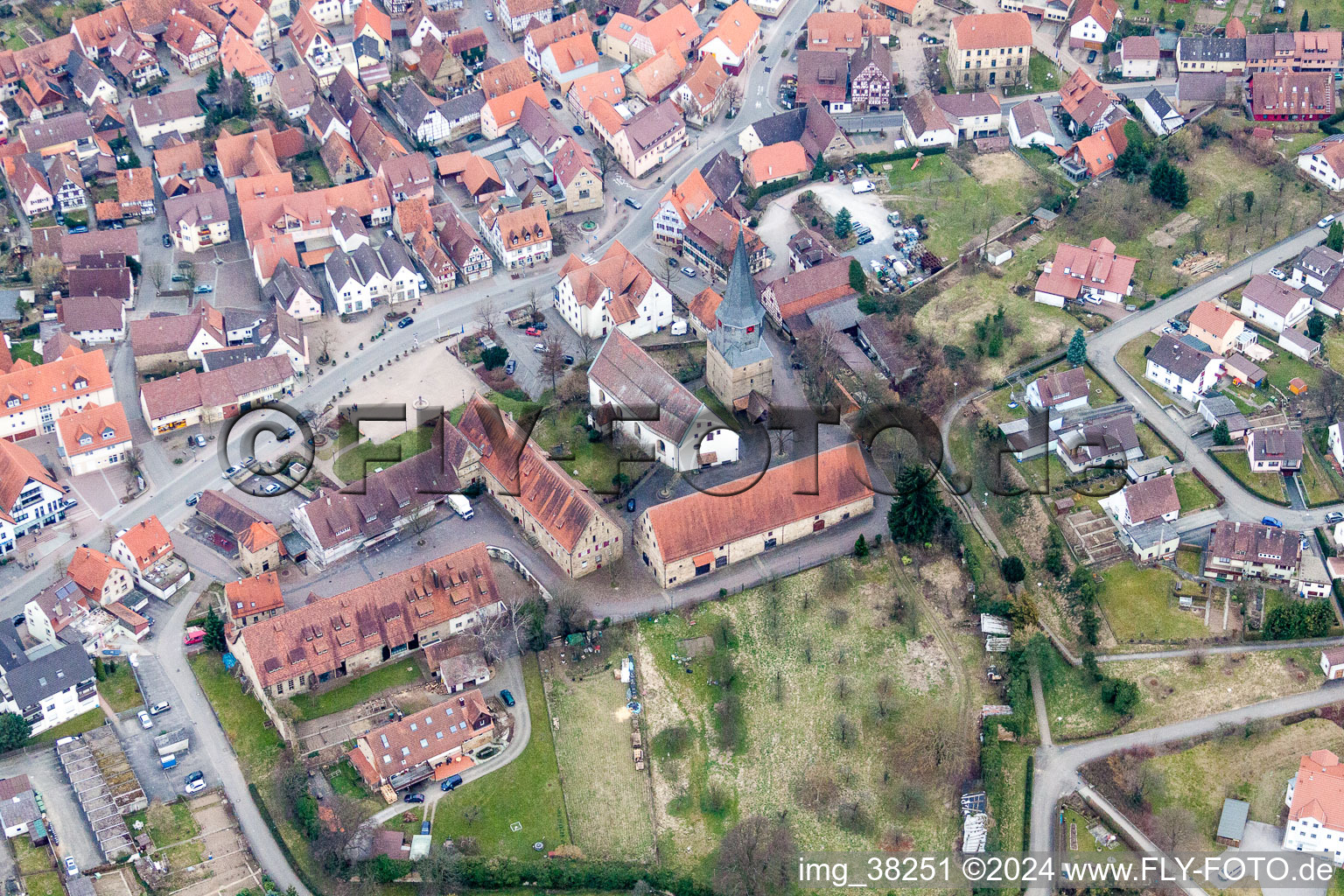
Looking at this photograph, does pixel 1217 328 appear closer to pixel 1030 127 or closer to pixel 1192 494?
pixel 1192 494

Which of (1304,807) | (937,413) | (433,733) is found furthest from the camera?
(937,413)

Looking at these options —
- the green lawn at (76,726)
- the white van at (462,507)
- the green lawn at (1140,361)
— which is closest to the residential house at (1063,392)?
the green lawn at (1140,361)

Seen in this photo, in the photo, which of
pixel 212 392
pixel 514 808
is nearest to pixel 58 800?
pixel 514 808

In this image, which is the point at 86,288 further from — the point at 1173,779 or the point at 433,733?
the point at 1173,779

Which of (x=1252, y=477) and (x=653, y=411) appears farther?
(x=653, y=411)

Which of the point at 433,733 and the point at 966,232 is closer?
the point at 433,733

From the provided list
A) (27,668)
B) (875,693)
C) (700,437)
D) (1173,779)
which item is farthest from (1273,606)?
(27,668)
